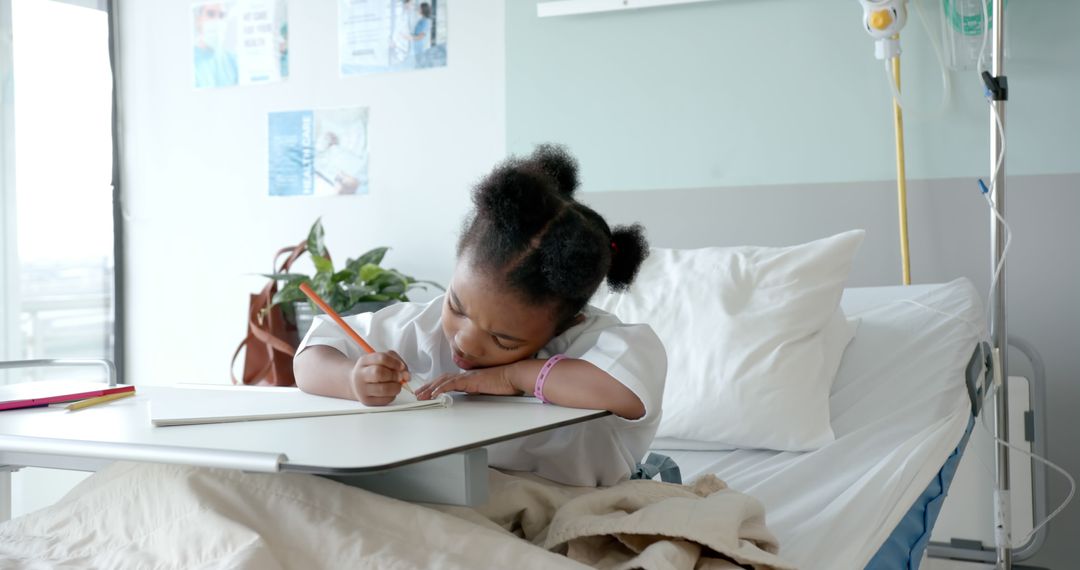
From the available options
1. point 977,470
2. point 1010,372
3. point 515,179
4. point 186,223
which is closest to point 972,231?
point 1010,372

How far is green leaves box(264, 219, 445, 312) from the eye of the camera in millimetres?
2377

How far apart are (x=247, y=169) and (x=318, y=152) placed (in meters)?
0.25

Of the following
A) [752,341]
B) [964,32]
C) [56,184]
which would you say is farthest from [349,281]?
[964,32]

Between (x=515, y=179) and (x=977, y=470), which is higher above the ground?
(x=515, y=179)

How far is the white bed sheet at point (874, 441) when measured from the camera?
3.82ft

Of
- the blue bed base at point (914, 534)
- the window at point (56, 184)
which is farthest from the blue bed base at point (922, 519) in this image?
the window at point (56, 184)

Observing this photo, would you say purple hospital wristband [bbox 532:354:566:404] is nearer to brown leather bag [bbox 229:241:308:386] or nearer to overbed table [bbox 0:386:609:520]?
overbed table [bbox 0:386:609:520]

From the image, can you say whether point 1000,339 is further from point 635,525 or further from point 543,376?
point 635,525

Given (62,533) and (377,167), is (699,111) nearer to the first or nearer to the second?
(377,167)

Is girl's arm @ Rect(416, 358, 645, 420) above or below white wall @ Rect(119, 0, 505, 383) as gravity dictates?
below

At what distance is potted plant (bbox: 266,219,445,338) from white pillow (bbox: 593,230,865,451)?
79cm

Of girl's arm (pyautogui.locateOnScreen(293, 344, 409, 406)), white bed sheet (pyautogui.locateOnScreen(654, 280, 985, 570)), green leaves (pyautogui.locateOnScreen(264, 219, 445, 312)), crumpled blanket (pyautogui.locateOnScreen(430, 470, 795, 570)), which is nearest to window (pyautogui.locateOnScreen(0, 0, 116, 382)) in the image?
green leaves (pyautogui.locateOnScreen(264, 219, 445, 312))

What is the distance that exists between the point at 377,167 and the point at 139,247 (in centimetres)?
87

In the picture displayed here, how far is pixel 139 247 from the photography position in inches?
119
